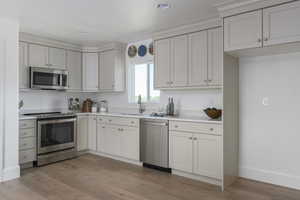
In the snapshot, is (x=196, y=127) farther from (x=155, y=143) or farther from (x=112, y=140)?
(x=112, y=140)

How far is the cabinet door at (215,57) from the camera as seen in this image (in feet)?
10.9

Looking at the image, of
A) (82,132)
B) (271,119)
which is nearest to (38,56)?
(82,132)

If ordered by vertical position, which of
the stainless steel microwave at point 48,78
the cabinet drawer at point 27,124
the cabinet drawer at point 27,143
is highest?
the stainless steel microwave at point 48,78

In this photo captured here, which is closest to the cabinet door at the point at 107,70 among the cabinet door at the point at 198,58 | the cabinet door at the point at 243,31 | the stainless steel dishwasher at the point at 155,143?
the stainless steel dishwasher at the point at 155,143

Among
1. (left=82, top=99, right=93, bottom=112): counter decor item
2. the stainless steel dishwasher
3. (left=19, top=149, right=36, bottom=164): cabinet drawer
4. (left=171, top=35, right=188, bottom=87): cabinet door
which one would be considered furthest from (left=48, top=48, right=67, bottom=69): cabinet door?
(left=171, top=35, right=188, bottom=87): cabinet door

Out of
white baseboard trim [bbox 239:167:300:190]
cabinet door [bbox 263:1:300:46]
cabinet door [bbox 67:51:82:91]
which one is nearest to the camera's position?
cabinet door [bbox 263:1:300:46]

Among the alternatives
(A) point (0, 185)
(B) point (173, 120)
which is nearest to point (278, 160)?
(B) point (173, 120)

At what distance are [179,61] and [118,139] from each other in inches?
75.0

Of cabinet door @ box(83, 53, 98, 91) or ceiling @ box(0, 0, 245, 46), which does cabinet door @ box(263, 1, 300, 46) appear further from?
cabinet door @ box(83, 53, 98, 91)

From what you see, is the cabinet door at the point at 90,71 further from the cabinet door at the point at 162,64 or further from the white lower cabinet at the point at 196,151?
the white lower cabinet at the point at 196,151

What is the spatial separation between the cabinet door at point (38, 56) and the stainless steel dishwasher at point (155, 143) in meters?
2.37

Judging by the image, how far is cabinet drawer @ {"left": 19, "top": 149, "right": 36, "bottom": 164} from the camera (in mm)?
3748

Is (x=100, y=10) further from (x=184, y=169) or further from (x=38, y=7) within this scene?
(x=184, y=169)

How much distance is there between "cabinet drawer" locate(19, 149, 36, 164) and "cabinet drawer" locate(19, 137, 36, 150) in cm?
7
